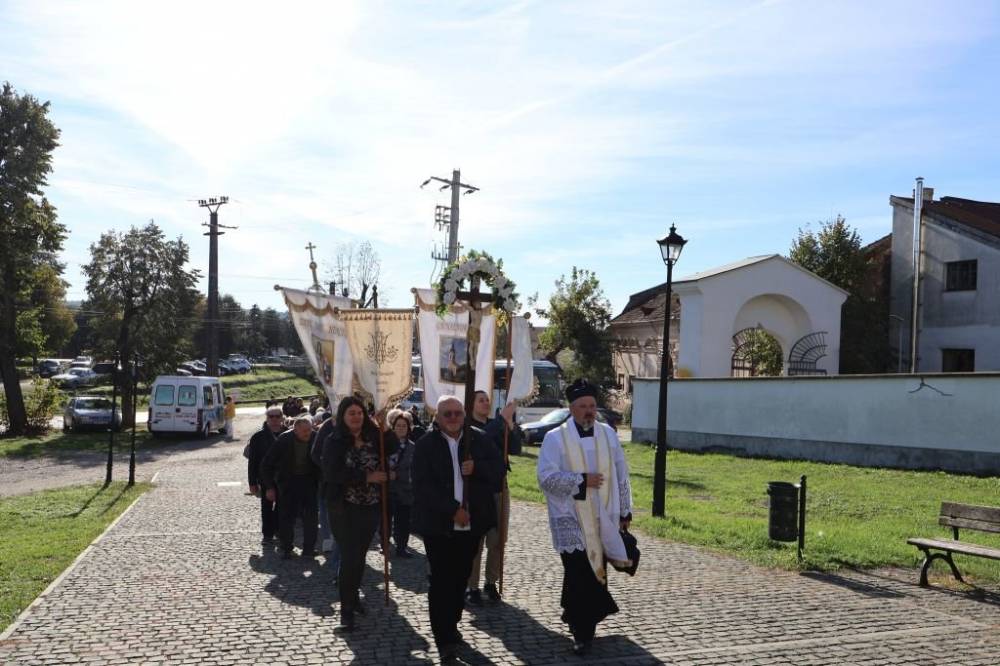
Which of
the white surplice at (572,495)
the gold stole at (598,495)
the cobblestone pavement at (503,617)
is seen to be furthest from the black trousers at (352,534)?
the gold stole at (598,495)

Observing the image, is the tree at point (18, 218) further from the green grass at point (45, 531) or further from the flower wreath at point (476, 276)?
the flower wreath at point (476, 276)

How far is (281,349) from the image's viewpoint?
342 ft

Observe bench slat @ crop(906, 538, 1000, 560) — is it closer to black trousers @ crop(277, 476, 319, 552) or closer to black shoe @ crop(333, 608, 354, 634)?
black shoe @ crop(333, 608, 354, 634)

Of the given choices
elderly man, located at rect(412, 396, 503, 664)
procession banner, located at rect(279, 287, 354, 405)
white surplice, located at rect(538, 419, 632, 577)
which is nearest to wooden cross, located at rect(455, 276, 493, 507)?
elderly man, located at rect(412, 396, 503, 664)

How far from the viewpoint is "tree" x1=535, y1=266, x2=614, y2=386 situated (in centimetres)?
4550

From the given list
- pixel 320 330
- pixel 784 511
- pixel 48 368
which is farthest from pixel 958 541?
pixel 48 368

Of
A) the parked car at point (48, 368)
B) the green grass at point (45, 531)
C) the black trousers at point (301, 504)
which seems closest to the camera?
the green grass at point (45, 531)

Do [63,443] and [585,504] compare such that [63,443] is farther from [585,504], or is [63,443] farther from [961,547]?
[961,547]

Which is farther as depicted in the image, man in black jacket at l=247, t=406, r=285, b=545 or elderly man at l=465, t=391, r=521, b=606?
man in black jacket at l=247, t=406, r=285, b=545

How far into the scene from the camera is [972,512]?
9.36 metres

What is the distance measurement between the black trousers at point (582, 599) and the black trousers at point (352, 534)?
5.47 ft

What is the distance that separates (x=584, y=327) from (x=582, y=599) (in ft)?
129

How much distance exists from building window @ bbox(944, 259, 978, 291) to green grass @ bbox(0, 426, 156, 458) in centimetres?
2719

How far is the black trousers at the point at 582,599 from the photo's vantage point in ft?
21.0
